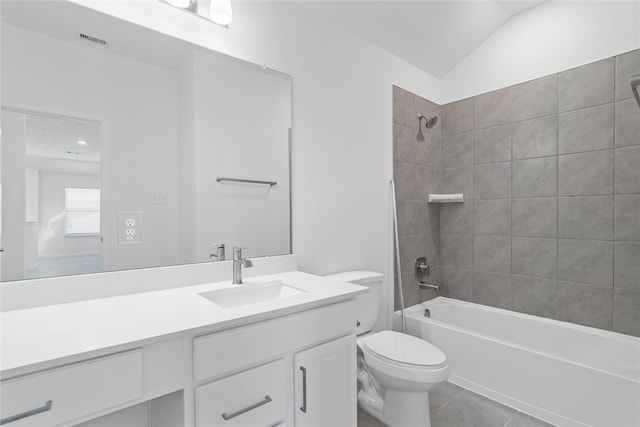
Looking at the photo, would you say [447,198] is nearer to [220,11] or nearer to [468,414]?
[468,414]

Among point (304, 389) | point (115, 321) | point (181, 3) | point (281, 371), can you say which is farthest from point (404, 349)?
point (181, 3)

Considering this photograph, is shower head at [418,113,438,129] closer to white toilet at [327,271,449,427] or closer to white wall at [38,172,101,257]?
white toilet at [327,271,449,427]

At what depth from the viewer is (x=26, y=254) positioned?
3.70 ft

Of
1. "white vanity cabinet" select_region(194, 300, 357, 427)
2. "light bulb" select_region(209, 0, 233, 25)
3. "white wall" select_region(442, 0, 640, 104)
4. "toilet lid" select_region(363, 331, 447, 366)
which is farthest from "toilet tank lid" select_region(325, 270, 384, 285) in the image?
"white wall" select_region(442, 0, 640, 104)

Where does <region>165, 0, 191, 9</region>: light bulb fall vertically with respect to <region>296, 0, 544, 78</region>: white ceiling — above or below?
below

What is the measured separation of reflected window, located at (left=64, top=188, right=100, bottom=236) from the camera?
3.97 ft

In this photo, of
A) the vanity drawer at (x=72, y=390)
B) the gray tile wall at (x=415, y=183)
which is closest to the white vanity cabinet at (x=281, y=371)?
the vanity drawer at (x=72, y=390)

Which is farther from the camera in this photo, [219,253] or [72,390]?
[219,253]

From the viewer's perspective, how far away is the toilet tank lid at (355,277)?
193 centimetres

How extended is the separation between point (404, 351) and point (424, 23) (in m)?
2.17

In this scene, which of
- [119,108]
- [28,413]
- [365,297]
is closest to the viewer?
[28,413]

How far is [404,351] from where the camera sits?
1689 millimetres

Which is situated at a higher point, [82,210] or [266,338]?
[82,210]

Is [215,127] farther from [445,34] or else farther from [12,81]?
[445,34]
